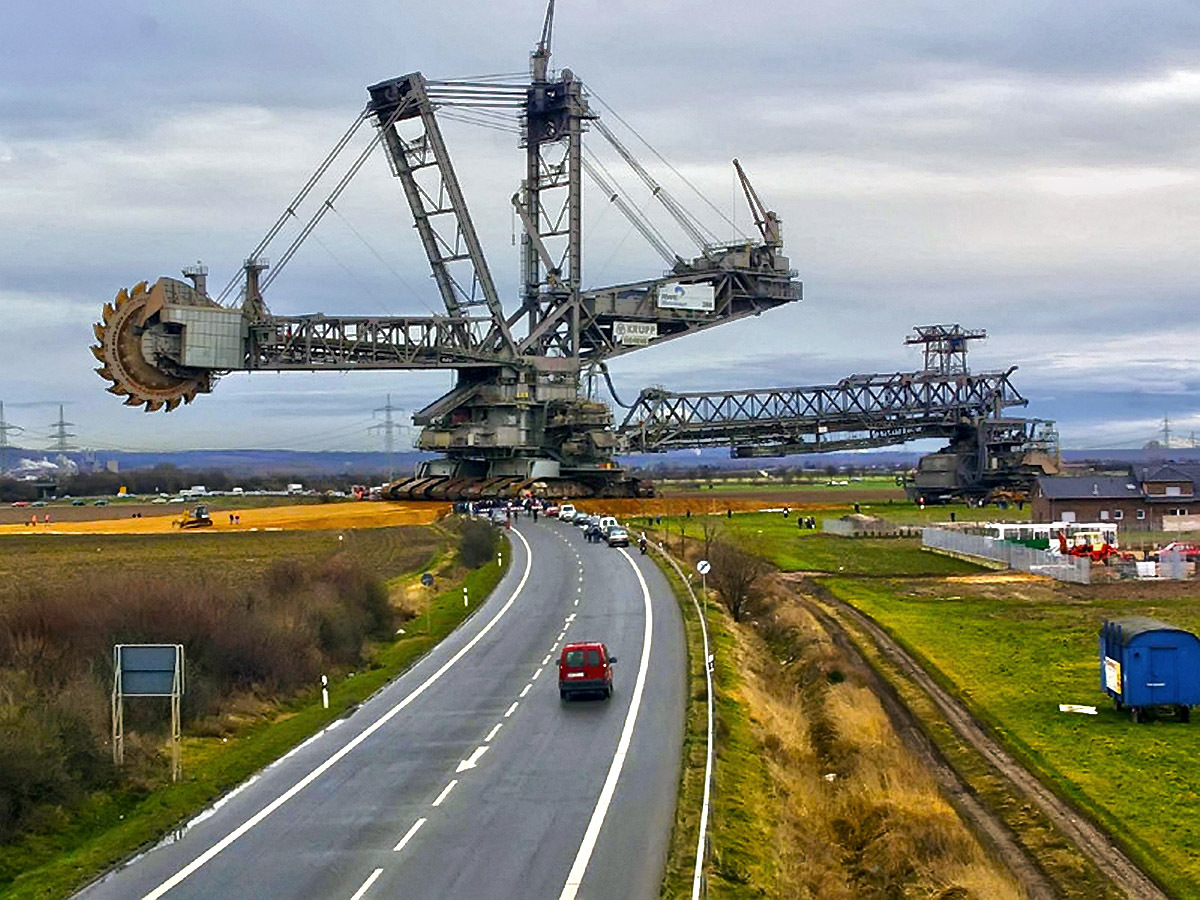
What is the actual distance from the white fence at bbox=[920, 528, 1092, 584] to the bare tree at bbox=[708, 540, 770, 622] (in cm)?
1480

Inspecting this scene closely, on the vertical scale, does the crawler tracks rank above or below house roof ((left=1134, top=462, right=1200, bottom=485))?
below

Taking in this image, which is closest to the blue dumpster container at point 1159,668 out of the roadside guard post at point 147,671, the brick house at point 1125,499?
the roadside guard post at point 147,671

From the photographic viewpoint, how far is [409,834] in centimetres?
2245

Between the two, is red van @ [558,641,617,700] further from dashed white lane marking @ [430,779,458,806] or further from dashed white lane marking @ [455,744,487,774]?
dashed white lane marking @ [430,779,458,806]

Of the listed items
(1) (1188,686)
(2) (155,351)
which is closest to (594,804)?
(1) (1188,686)

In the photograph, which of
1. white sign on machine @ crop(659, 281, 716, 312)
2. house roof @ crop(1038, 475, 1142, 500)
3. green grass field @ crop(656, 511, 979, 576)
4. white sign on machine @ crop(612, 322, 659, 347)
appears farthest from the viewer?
white sign on machine @ crop(612, 322, 659, 347)

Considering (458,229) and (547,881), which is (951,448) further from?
(547,881)

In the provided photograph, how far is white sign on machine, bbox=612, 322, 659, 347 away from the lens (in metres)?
101

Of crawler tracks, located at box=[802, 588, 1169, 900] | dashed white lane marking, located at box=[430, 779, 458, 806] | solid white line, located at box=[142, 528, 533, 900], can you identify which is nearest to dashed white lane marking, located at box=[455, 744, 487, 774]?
dashed white lane marking, located at box=[430, 779, 458, 806]

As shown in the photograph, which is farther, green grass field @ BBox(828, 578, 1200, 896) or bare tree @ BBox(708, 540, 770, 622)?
bare tree @ BBox(708, 540, 770, 622)

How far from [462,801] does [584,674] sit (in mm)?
9728

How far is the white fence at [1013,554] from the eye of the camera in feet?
218

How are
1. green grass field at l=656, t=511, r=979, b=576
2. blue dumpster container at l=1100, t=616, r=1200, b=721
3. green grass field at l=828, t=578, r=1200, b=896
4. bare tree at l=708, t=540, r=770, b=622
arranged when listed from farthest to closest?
green grass field at l=656, t=511, r=979, b=576, bare tree at l=708, t=540, r=770, b=622, blue dumpster container at l=1100, t=616, r=1200, b=721, green grass field at l=828, t=578, r=1200, b=896

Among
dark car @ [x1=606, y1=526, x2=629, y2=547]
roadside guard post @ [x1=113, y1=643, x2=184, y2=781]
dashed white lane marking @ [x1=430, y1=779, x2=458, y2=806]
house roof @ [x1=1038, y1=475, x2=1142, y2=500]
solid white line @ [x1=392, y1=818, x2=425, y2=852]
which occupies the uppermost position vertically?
house roof @ [x1=1038, y1=475, x2=1142, y2=500]
